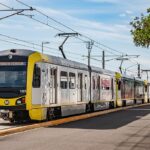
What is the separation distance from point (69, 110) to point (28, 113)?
19.5 feet

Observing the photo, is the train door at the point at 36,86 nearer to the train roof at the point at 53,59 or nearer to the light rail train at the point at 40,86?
the light rail train at the point at 40,86

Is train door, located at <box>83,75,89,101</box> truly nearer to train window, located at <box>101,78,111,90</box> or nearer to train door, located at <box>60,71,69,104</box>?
train door, located at <box>60,71,69,104</box>

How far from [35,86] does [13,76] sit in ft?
3.36

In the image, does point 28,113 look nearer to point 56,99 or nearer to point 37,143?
point 56,99

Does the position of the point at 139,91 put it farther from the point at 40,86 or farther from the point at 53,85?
the point at 40,86

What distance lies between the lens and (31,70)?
71.4ft

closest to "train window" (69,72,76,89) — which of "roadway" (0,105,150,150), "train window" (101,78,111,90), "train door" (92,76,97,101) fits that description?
"train door" (92,76,97,101)

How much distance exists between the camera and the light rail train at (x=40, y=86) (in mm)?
21578

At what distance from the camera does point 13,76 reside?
22000 mm

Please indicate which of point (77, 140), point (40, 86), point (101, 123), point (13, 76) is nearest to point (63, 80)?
point (101, 123)

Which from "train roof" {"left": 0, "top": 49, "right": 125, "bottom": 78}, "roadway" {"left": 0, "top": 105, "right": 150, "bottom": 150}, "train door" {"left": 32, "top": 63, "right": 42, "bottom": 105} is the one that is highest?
"train roof" {"left": 0, "top": 49, "right": 125, "bottom": 78}

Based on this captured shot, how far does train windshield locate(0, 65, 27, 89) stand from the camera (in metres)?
21.8

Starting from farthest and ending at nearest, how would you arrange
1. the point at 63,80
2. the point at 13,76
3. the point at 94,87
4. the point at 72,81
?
the point at 94,87
the point at 72,81
the point at 63,80
the point at 13,76

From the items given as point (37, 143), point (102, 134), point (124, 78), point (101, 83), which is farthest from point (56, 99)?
point (124, 78)
